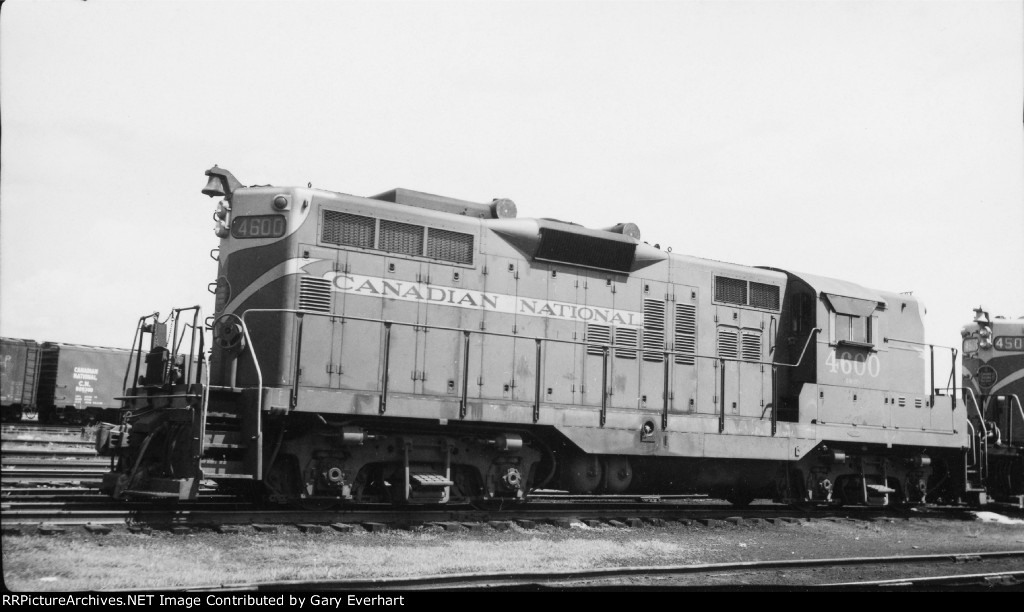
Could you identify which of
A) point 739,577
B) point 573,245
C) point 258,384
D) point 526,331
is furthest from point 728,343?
point 258,384

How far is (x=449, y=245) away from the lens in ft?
33.3

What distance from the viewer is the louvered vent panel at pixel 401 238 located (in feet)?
32.0

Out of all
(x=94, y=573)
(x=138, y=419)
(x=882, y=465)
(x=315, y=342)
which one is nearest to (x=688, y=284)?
(x=882, y=465)

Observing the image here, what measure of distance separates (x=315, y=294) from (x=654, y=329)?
15.1 ft

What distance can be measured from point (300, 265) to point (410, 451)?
7.68ft

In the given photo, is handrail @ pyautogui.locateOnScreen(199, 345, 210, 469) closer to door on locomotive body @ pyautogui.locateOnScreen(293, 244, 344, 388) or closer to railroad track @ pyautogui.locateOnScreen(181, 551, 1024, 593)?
door on locomotive body @ pyautogui.locateOnScreen(293, 244, 344, 388)

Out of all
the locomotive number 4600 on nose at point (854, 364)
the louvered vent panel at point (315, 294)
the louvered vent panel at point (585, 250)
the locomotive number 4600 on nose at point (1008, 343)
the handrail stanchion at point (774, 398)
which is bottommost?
the handrail stanchion at point (774, 398)

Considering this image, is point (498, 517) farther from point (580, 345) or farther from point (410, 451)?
point (580, 345)

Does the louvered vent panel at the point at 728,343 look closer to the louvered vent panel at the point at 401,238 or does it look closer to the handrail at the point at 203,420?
the louvered vent panel at the point at 401,238

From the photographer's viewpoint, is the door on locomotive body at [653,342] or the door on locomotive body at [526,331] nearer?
the door on locomotive body at [526,331]

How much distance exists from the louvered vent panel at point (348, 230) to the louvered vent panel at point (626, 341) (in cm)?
348

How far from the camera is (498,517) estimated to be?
32.6ft

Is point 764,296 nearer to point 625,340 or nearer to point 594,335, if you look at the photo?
point 625,340

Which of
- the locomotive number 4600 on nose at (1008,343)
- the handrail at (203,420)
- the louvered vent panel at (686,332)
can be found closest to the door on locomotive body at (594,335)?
the louvered vent panel at (686,332)
